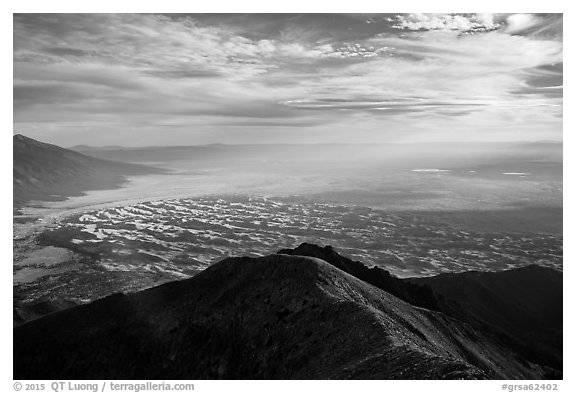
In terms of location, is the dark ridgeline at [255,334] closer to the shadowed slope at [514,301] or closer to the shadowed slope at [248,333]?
the shadowed slope at [248,333]

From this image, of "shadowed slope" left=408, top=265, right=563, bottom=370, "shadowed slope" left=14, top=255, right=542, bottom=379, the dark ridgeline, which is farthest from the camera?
"shadowed slope" left=408, top=265, right=563, bottom=370

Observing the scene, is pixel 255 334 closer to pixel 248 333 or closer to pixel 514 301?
pixel 248 333

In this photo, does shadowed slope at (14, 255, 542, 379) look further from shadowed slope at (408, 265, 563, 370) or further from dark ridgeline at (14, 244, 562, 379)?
shadowed slope at (408, 265, 563, 370)

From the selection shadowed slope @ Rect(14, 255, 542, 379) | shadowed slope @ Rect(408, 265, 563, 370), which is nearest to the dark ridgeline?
shadowed slope @ Rect(14, 255, 542, 379)

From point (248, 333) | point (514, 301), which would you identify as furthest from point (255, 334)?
point (514, 301)
